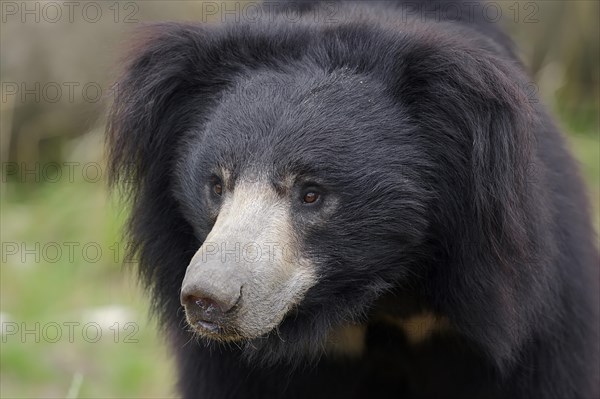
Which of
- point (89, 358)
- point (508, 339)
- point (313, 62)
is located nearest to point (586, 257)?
point (508, 339)

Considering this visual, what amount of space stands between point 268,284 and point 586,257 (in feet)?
5.65

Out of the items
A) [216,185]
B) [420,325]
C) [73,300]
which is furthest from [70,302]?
[216,185]

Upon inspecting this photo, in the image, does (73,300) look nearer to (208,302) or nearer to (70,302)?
(70,302)

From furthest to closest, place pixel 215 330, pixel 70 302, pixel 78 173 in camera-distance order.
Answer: pixel 78 173 → pixel 70 302 → pixel 215 330

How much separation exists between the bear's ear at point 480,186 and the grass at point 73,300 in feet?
6.46

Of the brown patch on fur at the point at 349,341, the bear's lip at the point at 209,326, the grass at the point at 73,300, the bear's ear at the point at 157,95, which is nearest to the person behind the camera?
the bear's lip at the point at 209,326

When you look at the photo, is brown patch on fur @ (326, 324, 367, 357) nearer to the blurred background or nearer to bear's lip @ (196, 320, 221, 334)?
bear's lip @ (196, 320, 221, 334)

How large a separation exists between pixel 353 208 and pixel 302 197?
0.21m

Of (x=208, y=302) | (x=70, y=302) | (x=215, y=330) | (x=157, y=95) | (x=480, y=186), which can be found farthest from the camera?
(x=70, y=302)

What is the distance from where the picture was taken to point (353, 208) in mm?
3734

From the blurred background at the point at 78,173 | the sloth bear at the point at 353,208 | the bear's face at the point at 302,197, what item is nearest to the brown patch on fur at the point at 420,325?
the sloth bear at the point at 353,208

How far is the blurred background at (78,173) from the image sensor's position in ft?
21.8

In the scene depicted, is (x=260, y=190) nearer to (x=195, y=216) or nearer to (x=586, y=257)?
(x=195, y=216)

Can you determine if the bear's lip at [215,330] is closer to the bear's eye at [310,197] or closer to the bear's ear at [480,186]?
the bear's eye at [310,197]
